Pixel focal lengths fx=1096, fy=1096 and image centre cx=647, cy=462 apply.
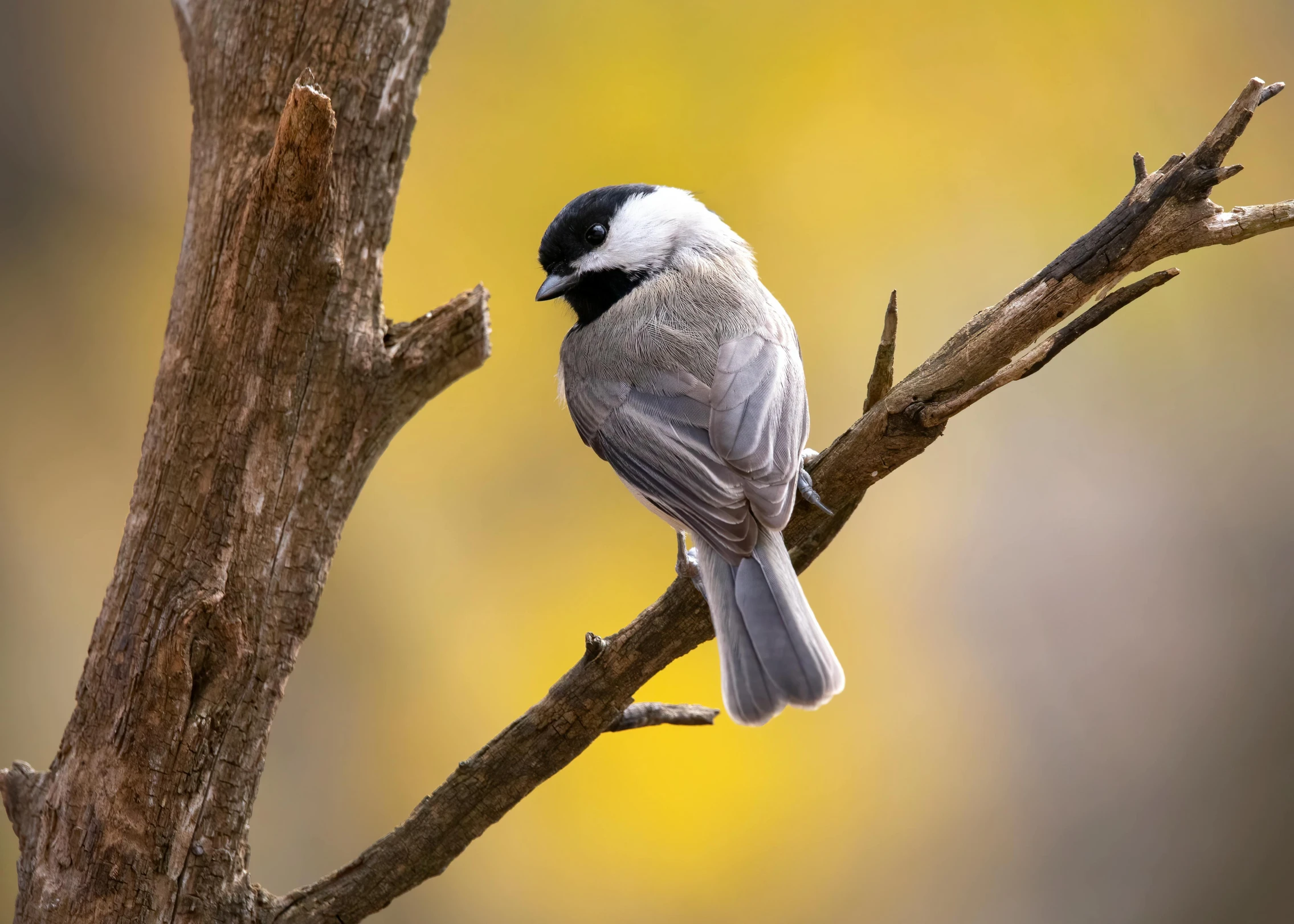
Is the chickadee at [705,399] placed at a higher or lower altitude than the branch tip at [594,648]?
higher

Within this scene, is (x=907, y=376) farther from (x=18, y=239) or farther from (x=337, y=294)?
(x=18, y=239)

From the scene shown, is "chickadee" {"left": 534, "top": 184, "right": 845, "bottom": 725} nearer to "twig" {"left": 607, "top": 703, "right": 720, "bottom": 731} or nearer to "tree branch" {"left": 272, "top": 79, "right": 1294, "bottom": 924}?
"tree branch" {"left": 272, "top": 79, "right": 1294, "bottom": 924}

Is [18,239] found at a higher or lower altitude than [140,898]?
higher

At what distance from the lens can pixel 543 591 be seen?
367 cm

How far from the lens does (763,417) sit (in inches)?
76.2

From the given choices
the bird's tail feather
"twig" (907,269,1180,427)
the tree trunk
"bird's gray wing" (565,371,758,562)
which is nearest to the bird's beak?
"bird's gray wing" (565,371,758,562)

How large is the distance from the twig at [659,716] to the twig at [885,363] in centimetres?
61

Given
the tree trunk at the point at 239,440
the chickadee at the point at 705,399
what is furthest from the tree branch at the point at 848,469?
the tree trunk at the point at 239,440

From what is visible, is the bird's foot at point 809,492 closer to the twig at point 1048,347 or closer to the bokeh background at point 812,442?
the twig at point 1048,347

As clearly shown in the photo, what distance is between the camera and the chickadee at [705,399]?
1729 millimetres

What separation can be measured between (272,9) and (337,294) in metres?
0.54

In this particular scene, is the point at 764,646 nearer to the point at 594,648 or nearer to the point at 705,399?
the point at 594,648

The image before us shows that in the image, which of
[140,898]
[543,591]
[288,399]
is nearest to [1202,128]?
[543,591]

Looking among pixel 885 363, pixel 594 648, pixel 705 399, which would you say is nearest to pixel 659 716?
pixel 594 648
